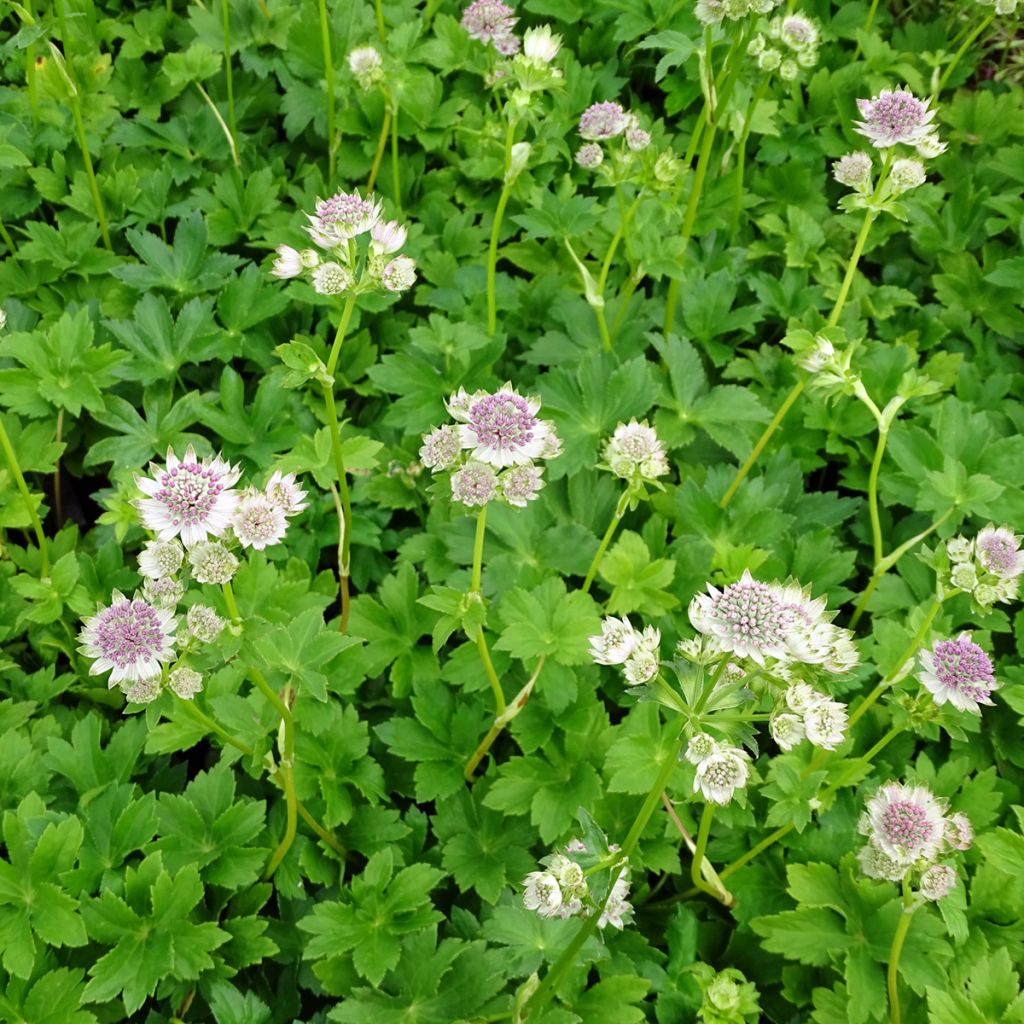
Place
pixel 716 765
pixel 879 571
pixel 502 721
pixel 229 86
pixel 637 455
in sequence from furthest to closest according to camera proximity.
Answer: pixel 229 86 → pixel 879 571 → pixel 502 721 → pixel 637 455 → pixel 716 765

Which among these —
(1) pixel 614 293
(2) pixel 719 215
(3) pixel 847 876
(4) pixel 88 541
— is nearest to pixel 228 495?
(4) pixel 88 541

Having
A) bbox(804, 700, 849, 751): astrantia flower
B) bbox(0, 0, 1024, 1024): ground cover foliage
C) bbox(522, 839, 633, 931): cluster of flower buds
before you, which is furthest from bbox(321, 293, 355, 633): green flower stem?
bbox(804, 700, 849, 751): astrantia flower

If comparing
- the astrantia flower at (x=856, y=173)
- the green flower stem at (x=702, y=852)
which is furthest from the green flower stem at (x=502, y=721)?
the astrantia flower at (x=856, y=173)

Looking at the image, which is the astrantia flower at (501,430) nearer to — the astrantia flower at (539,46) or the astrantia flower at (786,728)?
the astrantia flower at (786,728)

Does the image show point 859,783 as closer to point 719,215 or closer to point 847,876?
point 847,876

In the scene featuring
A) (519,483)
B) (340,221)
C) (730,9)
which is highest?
(730,9)

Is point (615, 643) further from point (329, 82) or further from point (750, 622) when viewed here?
point (329, 82)

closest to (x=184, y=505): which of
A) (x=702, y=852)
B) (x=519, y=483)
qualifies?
(x=519, y=483)
